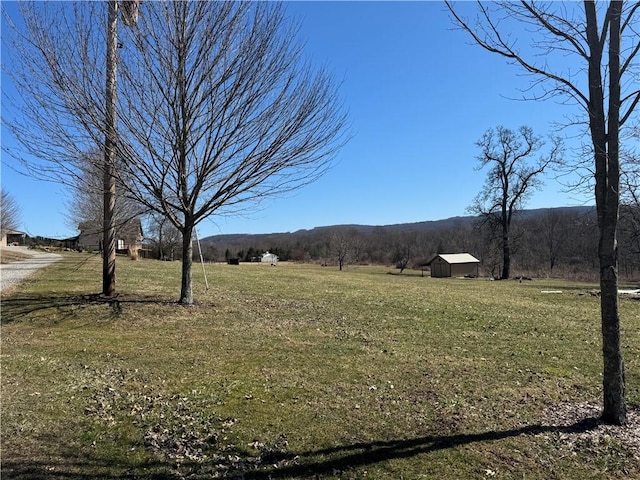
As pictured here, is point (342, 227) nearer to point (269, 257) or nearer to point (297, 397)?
point (269, 257)

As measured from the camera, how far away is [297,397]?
4.79 metres

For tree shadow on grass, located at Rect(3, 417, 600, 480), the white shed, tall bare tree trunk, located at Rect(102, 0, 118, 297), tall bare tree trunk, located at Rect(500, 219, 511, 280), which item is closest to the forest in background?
the white shed

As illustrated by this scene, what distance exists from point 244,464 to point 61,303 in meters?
8.33

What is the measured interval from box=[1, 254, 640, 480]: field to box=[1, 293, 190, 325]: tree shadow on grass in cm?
10

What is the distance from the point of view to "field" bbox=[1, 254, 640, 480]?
3.43 metres

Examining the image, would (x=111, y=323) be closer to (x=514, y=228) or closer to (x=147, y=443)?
(x=147, y=443)

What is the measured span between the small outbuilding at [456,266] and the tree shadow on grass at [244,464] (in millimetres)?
43580

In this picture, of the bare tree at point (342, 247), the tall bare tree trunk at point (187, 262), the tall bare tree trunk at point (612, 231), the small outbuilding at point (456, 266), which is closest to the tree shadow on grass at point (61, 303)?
the tall bare tree trunk at point (187, 262)

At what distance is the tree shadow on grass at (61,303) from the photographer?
892 cm

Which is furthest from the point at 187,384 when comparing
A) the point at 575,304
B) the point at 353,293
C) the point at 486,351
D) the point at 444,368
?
the point at 575,304

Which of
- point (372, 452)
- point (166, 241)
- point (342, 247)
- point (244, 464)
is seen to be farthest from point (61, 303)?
point (342, 247)

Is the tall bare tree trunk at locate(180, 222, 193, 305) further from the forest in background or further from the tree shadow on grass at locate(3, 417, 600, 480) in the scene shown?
the forest in background

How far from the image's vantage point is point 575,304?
1419 cm

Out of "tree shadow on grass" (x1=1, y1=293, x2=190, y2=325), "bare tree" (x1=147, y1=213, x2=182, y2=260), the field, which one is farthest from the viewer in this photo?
"bare tree" (x1=147, y1=213, x2=182, y2=260)
